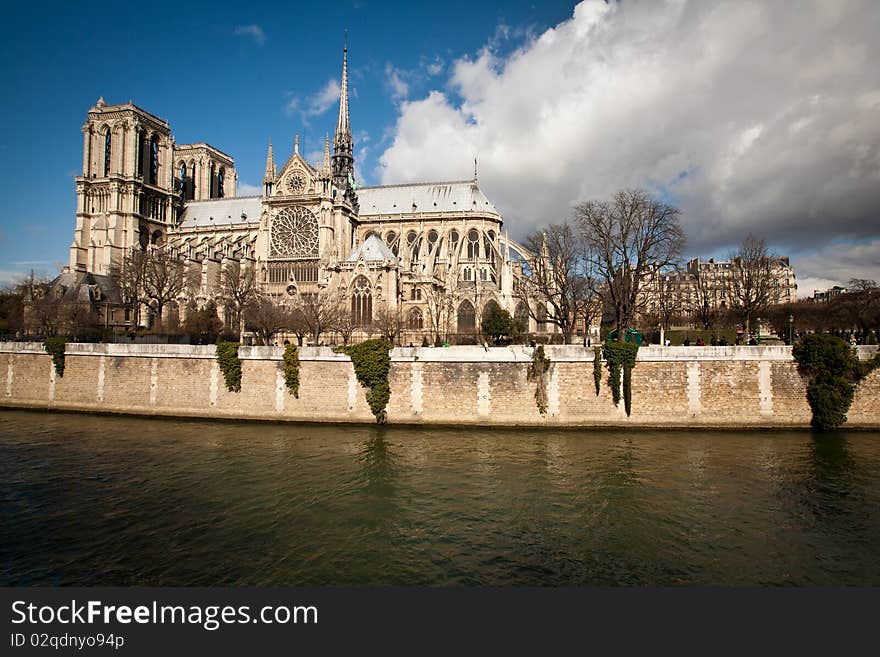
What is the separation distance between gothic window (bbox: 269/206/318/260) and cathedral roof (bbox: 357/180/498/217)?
975cm

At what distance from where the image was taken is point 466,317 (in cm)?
4416

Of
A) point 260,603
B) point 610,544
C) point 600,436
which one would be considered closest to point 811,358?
point 600,436

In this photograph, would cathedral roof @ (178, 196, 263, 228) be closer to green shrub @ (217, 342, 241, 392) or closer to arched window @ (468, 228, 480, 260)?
arched window @ (468, 228, 480, 260)

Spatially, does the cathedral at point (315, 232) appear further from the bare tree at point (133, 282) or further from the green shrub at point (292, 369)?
the green shrub at point (292, 369)

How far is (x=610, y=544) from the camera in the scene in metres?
11.2

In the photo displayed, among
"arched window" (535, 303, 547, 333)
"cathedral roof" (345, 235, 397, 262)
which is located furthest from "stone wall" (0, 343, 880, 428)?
"arched window" (535, 303, 547, 333)

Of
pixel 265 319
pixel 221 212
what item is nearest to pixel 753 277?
pixel 265 319

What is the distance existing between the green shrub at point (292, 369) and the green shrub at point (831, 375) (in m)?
24.1

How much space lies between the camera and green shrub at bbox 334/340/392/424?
2367 centimetres

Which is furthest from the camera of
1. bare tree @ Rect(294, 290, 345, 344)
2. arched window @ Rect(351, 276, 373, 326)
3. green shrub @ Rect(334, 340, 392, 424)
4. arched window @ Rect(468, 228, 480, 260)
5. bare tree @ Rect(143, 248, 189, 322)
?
arched window @ Rect(468, 228, 480, 260)

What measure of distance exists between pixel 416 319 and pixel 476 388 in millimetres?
20345

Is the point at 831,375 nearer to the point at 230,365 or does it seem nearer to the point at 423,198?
the point at 230,365

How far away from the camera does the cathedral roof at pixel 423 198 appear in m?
59.4

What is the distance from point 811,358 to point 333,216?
144ft
